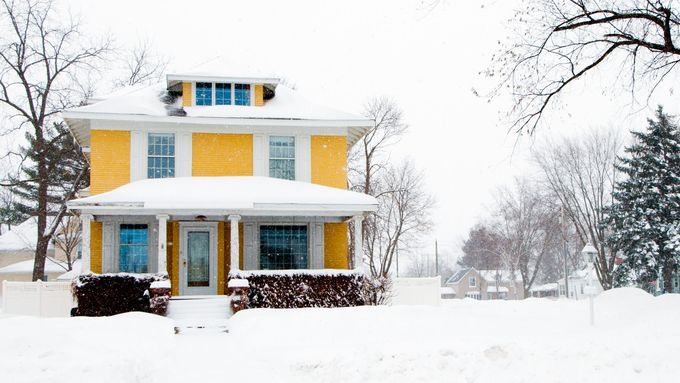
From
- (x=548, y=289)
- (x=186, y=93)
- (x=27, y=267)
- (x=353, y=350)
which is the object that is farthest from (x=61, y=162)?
(x=548, y=289)

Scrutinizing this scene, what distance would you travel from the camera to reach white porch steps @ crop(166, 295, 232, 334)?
714 inches

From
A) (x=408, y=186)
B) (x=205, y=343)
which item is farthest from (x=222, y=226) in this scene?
(x=408, y=186)

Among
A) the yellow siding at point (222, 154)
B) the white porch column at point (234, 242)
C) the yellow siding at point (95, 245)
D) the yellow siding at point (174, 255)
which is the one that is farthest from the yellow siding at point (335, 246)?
the yellow siding at point (95, 245)

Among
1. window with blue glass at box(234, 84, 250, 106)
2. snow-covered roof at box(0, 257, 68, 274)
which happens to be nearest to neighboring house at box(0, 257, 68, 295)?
snow-covered roof at box(0, 257, 68, 274)

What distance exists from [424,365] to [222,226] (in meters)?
13.1

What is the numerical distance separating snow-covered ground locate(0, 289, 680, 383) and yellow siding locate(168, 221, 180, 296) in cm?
598

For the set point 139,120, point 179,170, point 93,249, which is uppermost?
point 139,120

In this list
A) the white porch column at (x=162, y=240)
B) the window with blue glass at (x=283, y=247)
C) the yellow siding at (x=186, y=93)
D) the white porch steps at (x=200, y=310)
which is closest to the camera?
the white porch steps at (x=200, y=310)

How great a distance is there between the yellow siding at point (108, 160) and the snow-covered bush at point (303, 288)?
516cm

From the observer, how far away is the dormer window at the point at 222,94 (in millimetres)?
23312

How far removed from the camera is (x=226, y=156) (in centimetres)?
2245

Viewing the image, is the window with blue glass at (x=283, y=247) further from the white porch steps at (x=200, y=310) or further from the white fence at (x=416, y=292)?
the white fence at (x=416, y=292)

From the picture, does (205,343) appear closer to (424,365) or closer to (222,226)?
(424,365)

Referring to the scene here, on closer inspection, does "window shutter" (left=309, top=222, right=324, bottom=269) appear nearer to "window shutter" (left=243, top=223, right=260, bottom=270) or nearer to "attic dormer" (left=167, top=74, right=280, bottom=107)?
"window shutter" (left=243, top=223, right=260, bottom=270)
